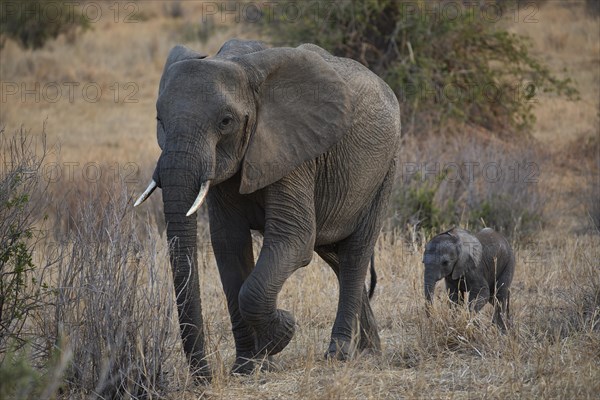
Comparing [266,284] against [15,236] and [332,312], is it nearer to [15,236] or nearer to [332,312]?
[15,236]

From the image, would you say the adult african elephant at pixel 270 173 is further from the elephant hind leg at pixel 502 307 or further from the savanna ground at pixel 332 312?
the elephant hind leg at pixel 502 307

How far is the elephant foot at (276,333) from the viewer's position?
19.7 ft

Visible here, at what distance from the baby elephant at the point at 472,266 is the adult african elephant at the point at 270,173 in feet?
1.89

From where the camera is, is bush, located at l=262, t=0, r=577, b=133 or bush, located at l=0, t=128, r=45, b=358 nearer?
bush, located at l=0, t=128, r=45, b=358

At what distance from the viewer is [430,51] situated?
15234 mm

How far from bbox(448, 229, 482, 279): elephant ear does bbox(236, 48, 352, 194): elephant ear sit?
5.30 feet

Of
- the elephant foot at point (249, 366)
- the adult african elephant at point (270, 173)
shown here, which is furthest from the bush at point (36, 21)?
the elephant foot at point (249, 366)

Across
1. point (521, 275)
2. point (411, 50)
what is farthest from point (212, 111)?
point (411, 50)

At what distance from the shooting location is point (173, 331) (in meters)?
5.60

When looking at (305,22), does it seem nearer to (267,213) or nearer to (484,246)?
(484,246)

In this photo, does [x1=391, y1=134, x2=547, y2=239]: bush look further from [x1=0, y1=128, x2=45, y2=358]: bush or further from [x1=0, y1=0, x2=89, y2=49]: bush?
[x1=0, y1=0, x2=89, y2=49]: bush

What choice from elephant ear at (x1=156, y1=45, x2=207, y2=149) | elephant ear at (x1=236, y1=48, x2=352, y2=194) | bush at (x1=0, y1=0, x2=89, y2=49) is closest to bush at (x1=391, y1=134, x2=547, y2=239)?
elephant ear at (x1=236, y1=48, x2=352, y2=194)

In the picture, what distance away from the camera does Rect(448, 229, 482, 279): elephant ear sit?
7180mm

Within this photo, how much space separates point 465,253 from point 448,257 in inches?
6.9
